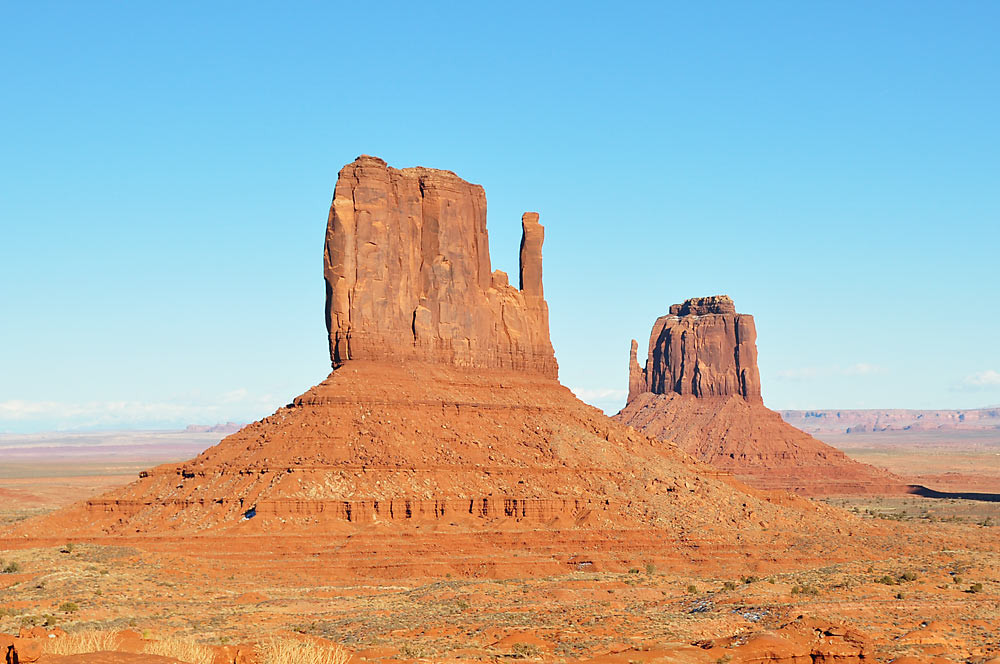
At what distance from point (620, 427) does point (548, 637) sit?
50836 millimetres

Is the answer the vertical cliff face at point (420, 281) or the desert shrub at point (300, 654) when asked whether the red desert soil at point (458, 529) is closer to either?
the vertical cliff face at point (420, 281)

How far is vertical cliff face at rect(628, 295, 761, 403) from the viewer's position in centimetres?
16550

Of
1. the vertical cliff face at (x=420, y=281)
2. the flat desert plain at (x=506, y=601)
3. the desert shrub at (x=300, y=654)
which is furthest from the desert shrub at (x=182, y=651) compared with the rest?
the vertical cliff face at (x=420, y=281)

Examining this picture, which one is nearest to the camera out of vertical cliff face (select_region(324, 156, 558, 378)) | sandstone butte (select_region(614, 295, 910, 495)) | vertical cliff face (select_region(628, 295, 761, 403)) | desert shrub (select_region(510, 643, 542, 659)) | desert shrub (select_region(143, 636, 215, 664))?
desert shrub (select_region(143, 636, 215, 664))

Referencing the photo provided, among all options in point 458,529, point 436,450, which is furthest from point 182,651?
point 436,450

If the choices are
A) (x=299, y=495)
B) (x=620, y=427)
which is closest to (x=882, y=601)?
(x=299, y=495)

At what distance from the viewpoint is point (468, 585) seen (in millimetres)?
56656

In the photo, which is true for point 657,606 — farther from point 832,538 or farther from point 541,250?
point 541,250

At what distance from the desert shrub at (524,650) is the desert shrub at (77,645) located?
1016cm

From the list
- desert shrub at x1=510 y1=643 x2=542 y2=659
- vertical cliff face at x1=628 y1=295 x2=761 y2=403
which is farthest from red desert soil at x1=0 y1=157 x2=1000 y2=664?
vertical cliff face at x1=628 y1=295 x2=761 y2=403

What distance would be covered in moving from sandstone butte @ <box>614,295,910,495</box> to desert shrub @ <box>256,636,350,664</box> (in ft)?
388

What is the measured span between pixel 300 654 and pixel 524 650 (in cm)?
830

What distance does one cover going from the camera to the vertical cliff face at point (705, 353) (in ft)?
543

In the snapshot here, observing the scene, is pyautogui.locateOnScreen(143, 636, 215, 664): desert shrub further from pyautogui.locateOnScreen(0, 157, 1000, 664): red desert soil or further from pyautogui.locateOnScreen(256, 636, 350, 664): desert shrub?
pyautogui.locateOnScreen(0, 157, 1000, 664): red desert soil
